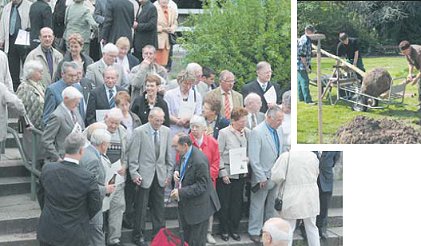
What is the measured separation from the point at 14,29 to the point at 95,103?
2.81 metres

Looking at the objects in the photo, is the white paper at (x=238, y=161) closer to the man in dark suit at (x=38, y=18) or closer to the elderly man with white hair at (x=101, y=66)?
the elderly man with white hair at (x=101, y=66)

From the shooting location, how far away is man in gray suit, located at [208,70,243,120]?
10.2 metres

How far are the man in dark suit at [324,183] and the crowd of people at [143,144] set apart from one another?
1.55 feet

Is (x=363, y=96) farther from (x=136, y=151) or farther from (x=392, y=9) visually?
(x=136, y=151)

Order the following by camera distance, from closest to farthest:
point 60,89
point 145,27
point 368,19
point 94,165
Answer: point 368,19
point 94,165
point 60,89
point 145,27

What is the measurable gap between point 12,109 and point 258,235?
2899mm

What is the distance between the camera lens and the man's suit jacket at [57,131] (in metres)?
8.85

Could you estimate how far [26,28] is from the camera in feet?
38.4

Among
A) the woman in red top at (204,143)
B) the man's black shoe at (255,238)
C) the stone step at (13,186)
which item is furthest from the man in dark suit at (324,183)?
the stone step at (13,186)

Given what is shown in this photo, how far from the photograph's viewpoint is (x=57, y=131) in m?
8.90

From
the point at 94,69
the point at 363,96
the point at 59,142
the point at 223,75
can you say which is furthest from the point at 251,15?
the point at 363,96

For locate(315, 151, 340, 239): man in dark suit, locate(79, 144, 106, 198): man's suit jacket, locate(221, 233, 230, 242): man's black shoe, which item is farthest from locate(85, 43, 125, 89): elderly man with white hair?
locate(315, 151, 340, 239): man in dark suit

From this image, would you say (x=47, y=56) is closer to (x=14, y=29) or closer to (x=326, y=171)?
(x=14, y=29)

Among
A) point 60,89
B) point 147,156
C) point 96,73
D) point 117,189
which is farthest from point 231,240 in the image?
point 60,89
